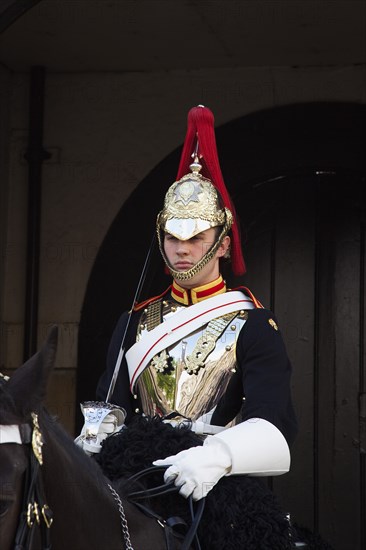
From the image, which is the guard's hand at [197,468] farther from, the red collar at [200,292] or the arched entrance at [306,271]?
the arched entrance at [306,271]

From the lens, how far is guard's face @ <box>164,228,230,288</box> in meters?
3.06

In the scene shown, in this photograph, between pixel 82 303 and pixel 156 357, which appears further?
pixel 82 303

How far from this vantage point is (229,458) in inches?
102

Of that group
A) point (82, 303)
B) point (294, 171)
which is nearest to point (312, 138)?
point (294, 171)

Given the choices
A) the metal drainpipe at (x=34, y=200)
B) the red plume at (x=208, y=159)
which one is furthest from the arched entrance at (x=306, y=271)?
the red plume at (x=208, y=159)

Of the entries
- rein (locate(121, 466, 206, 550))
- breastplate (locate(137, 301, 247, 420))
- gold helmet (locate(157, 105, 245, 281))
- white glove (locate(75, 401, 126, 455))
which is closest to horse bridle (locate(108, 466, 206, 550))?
rein (locate(121, 466, 206, 550))

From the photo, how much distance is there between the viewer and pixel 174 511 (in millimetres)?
2535

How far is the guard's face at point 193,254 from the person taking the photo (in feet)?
10.0

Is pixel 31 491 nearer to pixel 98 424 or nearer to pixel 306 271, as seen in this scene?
pixel 98 424

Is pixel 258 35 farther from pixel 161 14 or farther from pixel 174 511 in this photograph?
pixel 174 511

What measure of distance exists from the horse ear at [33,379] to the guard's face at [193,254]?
1.19 metres

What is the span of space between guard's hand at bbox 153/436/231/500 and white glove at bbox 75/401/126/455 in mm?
267

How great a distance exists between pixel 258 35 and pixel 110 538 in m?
3.25

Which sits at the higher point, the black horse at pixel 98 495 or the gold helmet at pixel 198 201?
the gold helmet at pixel 198 201
